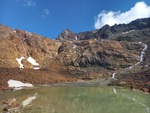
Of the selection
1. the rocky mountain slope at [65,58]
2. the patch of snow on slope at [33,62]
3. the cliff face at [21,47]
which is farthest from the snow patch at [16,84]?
the patch of snow on slope at [33,62]

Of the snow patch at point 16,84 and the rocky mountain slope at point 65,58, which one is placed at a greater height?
the rocky mountain slope at point 65,58

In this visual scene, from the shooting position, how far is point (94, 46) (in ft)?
597

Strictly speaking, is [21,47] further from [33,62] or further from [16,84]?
[16,84]

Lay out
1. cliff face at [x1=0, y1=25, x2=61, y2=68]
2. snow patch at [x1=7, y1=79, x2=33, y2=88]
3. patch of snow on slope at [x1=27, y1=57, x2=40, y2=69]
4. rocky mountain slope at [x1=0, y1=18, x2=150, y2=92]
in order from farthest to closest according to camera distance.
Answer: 1. patch of snow on slope at [x1=27, y1=57, x2=40, y2=69]
2. cliff face at [x1=0, y1=25, x2=61, y2=68]
3. rocky mountain slope at [x1=0, y1=18, x2=150, y2=92]
4. snow patch at [x1=7, y1=79, x2=33, y2=88]

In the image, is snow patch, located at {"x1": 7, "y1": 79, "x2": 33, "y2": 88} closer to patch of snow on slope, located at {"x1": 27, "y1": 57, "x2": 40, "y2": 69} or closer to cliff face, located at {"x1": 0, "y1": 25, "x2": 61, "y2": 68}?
cliff face, located at {"x1": 0, "y1": 25, "x2": 61, "y2": 68}

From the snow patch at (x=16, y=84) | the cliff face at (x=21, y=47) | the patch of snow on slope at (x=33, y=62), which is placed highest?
the cliff face at (x=21, y=47)

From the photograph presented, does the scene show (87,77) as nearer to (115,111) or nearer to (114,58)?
(114,58)

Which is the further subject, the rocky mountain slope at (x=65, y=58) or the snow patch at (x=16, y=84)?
the rocky mountain slope at (x=65, y=58)

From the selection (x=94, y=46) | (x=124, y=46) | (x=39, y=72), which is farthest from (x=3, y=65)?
(x=124, y=46)

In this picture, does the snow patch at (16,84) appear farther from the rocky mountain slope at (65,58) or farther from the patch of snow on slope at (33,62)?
the patch of snow on slope at (33,62)

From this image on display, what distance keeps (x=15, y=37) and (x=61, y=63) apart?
39.5 metres

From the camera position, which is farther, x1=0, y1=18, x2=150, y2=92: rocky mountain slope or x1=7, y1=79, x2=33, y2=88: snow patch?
x1=0, y1=18, x2=150, y2=92: rocky mountain slope

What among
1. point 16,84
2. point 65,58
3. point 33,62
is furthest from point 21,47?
point 16,84

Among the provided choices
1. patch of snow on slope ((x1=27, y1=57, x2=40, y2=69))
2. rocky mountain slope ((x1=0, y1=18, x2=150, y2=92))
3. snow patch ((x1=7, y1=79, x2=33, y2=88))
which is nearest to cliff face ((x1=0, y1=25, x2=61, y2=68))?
rocky mountain slope ((x1=0, y1=18, x2=150, y2=92))
